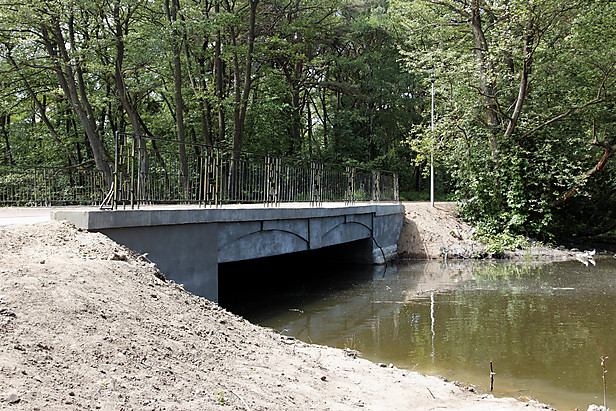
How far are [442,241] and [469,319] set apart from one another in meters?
11.4

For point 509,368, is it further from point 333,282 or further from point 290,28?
point 290,28

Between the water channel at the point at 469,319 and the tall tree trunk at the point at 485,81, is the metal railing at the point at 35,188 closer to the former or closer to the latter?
the water channel at the point at 469,319

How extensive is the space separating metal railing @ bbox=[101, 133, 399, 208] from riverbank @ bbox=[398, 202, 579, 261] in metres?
2.67

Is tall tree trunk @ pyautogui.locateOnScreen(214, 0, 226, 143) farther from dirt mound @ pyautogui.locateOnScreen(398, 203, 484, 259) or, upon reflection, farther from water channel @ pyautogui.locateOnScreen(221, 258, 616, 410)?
water channel @ pyautogui.locateOnScreen(221, 258, 616, 410)

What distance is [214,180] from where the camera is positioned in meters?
9.80

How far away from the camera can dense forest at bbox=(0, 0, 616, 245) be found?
1803 centimetres

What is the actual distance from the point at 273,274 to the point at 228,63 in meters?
13.5

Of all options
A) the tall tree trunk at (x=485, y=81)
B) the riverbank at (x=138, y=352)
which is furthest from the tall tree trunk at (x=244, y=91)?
the riverbank at (x=138, y=352)

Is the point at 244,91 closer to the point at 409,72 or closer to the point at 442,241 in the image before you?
the point at 409,72

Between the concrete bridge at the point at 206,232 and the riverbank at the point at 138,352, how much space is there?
52 cm

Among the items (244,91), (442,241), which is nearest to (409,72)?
(244,91)

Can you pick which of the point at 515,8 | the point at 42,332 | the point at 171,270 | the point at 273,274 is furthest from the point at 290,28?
the point at 42,332

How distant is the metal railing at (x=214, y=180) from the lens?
26.9ft

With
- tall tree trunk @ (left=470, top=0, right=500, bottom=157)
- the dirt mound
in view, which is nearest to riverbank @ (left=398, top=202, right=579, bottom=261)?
the dirt mound
